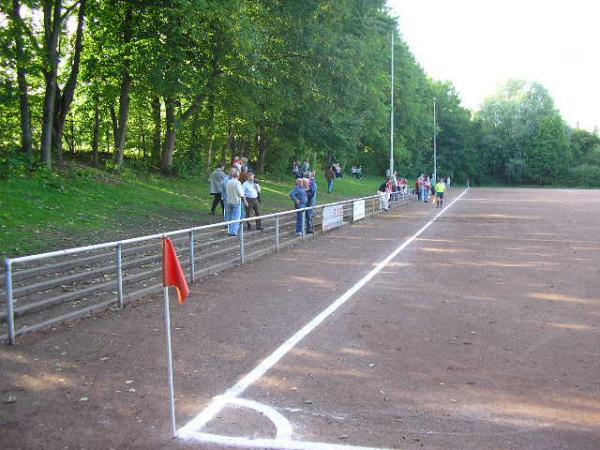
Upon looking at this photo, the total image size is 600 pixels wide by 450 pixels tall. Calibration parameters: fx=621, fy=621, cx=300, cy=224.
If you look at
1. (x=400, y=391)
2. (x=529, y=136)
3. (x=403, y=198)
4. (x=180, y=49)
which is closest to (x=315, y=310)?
(x=400, y=391)

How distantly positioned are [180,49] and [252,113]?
19.2 ft

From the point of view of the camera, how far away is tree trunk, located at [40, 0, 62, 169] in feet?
69.7

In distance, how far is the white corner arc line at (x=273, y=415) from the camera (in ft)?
14.8

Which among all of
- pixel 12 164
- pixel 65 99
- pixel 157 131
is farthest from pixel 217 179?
pixel 157 131

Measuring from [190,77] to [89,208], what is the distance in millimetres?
7739

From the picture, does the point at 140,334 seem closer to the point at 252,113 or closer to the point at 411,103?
the point at 252,113

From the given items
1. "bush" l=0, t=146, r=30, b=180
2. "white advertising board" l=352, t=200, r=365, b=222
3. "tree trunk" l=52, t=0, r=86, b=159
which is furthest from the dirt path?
"tree trunk" l=52, t=0, r=86, b=159

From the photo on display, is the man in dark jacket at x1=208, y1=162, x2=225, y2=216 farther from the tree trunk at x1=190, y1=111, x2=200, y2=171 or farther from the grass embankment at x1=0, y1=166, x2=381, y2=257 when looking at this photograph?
the tree trunk at x1=190, y1=111, x2=200, y2=171

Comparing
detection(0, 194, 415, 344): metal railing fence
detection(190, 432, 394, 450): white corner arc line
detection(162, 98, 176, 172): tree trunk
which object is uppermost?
detection(162, 98, 176, 172): tree trunk

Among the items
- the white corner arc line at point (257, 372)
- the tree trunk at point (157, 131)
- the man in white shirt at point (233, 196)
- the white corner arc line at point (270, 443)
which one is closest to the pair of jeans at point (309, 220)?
the man in white shirt at point (233, 196)

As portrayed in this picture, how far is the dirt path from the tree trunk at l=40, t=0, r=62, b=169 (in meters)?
12.9

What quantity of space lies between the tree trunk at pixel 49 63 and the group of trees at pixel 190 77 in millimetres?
44

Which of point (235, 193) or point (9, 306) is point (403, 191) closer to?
point (235, 193)

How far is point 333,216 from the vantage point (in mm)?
21484
